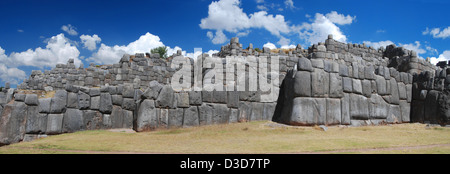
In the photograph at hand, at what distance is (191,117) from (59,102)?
4176 mm

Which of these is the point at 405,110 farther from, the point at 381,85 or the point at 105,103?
the point at 105,103

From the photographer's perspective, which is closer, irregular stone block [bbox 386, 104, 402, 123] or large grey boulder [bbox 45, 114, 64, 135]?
large grey boulder [bbox 45, 114, 64, 135]

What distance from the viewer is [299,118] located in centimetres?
1010

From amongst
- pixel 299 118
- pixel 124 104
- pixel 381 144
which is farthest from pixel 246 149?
pixel 124 104

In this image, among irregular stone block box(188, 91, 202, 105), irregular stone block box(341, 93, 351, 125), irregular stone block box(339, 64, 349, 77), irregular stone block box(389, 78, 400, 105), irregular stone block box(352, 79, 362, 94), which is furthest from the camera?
irregular stone block box(389, 78, 400, 105)

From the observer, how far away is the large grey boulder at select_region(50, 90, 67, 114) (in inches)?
366

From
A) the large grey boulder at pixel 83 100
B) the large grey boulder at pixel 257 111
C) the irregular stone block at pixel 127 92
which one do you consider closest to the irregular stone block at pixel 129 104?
the irregular stone block at pixel 127 92

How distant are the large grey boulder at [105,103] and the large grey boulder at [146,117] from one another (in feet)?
4.50

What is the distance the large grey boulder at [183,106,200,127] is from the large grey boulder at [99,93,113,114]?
2706mm

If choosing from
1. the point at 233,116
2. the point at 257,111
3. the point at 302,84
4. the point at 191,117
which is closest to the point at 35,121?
the point at 191,117

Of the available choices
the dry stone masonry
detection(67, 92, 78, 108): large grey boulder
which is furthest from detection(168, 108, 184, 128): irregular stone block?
detection(67, 92, 78, 108): large grey boulder

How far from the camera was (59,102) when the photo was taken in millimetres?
9406

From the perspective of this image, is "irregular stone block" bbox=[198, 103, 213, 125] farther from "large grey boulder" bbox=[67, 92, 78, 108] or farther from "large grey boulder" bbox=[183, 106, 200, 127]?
"large grey boulder" bbox=[67, 92, 78, 108]
